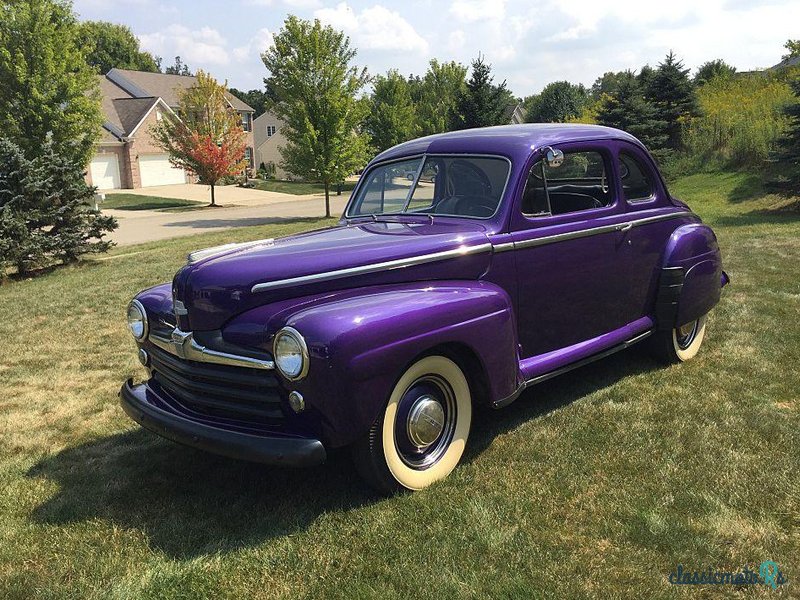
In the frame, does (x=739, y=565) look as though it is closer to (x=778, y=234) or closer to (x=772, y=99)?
(x=778, y=234)

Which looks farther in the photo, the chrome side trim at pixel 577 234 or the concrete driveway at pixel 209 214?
the concrete driveway at pixel 209 214

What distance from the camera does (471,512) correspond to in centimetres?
303

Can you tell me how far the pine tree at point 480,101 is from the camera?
81.0 ft

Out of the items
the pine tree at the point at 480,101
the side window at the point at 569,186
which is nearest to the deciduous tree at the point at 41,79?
the pine tree at the point at 480,101

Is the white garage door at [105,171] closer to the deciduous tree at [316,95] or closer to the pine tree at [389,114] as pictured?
the pine tree at [389,114]

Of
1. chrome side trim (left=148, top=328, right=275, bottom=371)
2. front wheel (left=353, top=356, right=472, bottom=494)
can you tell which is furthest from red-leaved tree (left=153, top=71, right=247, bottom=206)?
front wheel (left=353, top=356, right=472, bottom=494)

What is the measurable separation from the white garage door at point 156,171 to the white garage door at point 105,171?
163 cm

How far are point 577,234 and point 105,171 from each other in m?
39.4

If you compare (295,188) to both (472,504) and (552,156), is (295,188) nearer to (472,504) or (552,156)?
(552,156)

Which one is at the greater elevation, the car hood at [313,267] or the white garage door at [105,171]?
the white garage door at [105,171]

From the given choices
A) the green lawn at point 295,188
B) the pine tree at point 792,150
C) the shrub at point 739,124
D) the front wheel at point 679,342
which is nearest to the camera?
the front wheel at point 679,342

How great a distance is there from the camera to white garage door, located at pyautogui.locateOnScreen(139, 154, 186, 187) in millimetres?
39719

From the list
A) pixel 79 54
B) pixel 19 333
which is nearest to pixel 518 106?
pixel 79 54

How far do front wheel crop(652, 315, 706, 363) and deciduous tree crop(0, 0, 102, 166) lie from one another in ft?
63.0
